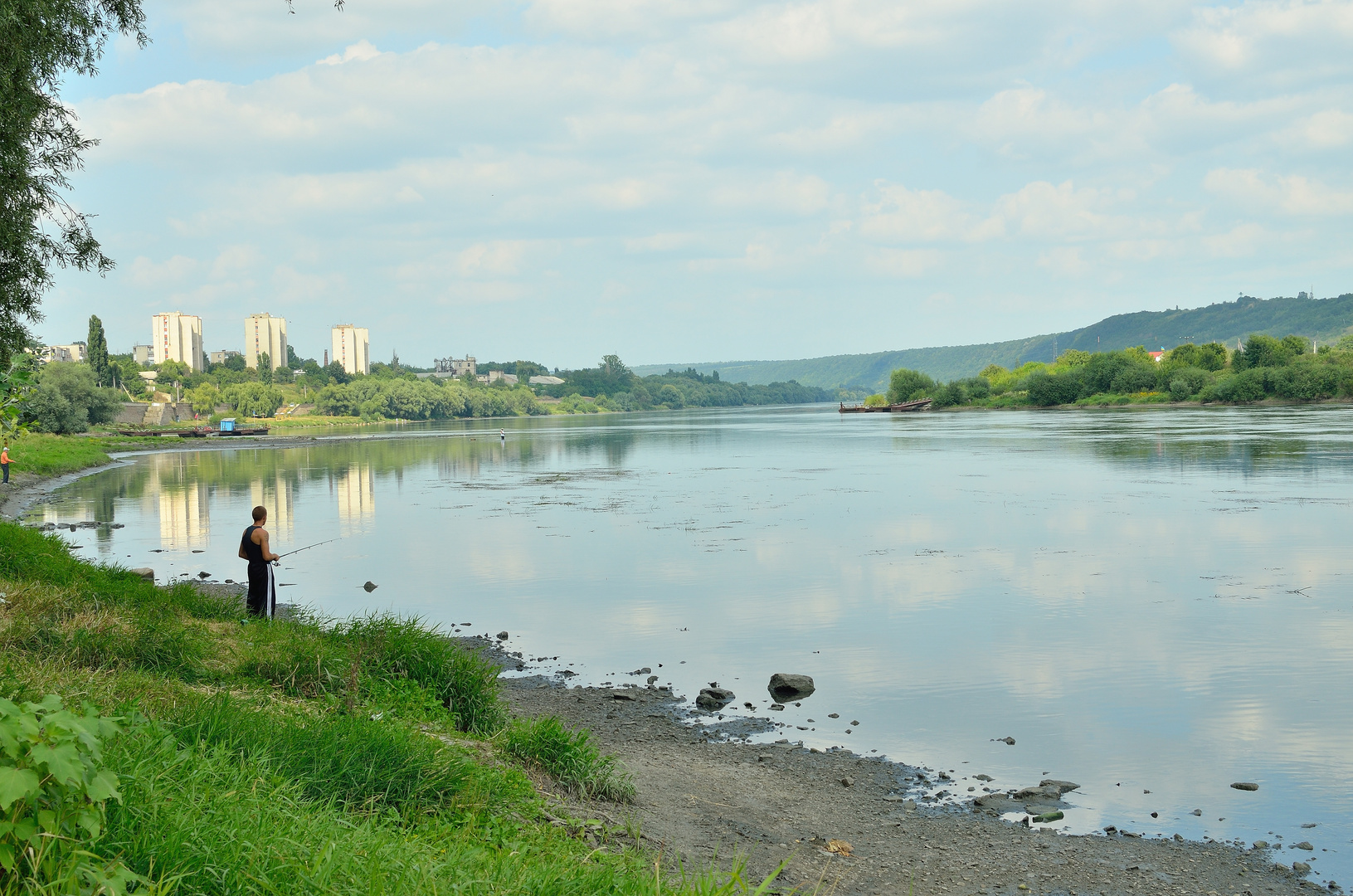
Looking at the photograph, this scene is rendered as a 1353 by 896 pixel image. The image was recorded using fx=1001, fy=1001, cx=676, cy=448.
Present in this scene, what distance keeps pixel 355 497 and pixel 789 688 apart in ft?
104

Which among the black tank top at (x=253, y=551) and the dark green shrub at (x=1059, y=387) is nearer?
the black tank top at (x=253, y=551)

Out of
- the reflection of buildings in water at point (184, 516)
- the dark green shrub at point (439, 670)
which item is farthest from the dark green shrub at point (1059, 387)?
the dark green shrub at point (439, 670)

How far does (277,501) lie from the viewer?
129 ft

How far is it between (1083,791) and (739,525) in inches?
806

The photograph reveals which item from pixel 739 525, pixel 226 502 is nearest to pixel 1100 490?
pixel 739 525

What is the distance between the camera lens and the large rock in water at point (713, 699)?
1251cm

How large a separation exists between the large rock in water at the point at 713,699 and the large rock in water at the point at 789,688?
1.81ft

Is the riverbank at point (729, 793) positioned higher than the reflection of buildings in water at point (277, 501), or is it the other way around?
the reflection of buildings in water at point (277, 501)

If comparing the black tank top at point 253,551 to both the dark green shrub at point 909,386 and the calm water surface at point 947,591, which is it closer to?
the calm water surface at point 947,591

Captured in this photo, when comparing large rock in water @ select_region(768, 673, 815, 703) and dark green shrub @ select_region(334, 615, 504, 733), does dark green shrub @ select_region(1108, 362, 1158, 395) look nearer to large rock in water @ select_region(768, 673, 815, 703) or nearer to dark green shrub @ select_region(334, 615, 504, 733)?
large rock in water @ select_region(768, 673, 815, 703)

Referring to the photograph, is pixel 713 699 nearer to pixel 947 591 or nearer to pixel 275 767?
pixel 275 767

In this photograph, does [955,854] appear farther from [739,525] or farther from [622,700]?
[739,525]

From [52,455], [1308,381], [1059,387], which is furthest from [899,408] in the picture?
[52,455]

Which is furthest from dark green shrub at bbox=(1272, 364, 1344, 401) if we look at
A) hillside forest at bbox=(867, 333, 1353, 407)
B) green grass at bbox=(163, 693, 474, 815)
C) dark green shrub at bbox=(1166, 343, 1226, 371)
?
green grass at bbox=(163, 693, 474, 815)
